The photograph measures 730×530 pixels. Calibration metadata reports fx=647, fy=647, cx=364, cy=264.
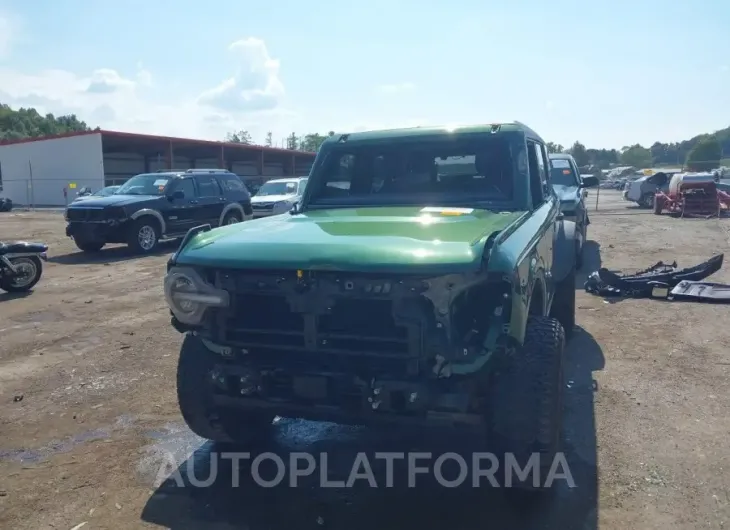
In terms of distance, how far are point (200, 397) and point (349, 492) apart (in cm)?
105

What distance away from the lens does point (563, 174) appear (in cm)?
1166

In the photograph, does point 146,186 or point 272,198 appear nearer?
point 146,186

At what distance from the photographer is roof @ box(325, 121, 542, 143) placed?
16.0 feet

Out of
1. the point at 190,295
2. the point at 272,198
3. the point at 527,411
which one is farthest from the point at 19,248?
the point at 272,198

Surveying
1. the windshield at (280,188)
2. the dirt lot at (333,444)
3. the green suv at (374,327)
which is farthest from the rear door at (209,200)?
the green suv at (374,327)

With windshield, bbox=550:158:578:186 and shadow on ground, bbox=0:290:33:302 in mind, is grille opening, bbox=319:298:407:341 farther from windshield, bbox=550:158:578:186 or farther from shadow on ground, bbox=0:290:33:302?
windshield, bbox=550:158:578:186

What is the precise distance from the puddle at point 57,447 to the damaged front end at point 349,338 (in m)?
1.50

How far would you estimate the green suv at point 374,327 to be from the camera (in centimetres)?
314

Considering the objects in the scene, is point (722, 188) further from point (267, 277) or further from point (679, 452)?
point (267, 277)

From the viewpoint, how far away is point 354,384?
129 inches

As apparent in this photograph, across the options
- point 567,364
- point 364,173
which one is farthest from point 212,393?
→ point 567,364

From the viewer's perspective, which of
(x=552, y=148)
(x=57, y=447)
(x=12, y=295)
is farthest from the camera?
(x=552, y=148)

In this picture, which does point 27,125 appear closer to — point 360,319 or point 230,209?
point 230,209

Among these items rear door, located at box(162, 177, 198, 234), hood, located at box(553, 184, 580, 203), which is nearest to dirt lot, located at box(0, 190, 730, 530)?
hood, located at box(553, 184, 580, 203)
